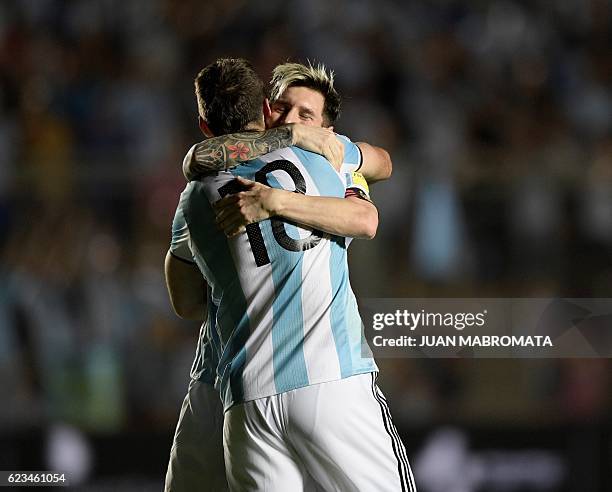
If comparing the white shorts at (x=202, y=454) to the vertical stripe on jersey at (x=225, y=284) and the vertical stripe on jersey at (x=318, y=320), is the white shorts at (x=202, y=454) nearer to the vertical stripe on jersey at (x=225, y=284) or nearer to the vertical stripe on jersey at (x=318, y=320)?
the vertical stripe on jersey at (x=225, y=284)

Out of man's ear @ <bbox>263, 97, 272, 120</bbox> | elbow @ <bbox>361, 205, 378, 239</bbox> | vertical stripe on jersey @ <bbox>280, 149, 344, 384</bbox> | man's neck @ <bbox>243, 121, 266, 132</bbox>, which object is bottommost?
vertical stripe on jersey @ <bbox>280, 149, 344, 384</bbox>

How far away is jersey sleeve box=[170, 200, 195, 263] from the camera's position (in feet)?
10.6

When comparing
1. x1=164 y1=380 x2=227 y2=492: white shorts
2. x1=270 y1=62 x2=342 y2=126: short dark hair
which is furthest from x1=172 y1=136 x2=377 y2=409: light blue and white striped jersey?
x1=270 y1=62 x2=342 y2=126: short dark hair

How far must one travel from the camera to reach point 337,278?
117 inches

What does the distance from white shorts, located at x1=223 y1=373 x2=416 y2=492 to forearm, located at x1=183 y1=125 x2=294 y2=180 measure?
68cm

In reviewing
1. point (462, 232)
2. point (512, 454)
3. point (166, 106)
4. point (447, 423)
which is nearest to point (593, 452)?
point (512, 454)

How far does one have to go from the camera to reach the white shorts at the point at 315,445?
283 centimetres

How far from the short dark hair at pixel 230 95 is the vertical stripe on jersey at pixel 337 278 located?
200mm

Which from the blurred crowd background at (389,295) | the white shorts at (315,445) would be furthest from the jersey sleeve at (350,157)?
the blurred crowd background at (389,295)

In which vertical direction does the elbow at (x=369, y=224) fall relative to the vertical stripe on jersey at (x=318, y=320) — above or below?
above

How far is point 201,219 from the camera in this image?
3.03 m

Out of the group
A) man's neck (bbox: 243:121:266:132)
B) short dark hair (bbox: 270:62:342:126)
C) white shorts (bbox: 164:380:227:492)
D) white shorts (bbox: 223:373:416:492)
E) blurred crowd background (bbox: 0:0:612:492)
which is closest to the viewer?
white shorts (bbox: 223:373:416:492)

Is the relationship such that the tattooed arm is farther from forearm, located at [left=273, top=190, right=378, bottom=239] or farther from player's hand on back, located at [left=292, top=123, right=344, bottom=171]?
forearm, located at [left=273, top=190, right=378, bottom=239]

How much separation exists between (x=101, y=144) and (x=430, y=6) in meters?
2.92
